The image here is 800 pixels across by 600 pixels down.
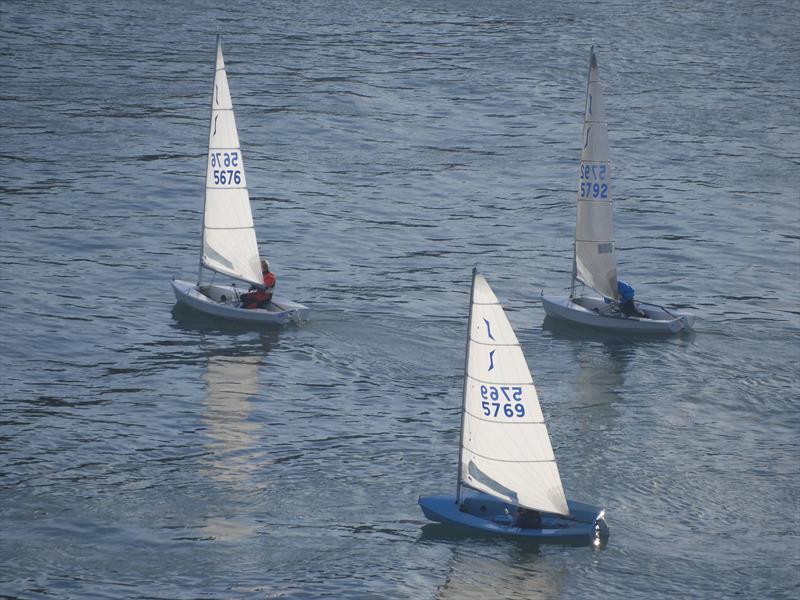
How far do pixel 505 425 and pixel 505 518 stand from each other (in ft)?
8.67

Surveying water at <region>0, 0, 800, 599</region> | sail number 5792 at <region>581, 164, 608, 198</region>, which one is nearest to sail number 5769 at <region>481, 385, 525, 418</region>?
water at <region>0, 0, 800, 599</region>

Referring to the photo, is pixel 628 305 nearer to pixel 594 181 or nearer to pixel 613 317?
pixel 613 317

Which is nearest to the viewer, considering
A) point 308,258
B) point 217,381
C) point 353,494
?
point 353,494

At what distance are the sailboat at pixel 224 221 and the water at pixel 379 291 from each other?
1.66 metres

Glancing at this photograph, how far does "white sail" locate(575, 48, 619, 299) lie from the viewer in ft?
192

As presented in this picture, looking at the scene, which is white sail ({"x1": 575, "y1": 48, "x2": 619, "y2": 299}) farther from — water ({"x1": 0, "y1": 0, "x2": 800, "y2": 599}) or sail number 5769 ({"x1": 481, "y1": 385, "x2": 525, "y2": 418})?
sail number 5769 ({"x1": 481, "y1": 385, "x2": 525, "y2": 418})

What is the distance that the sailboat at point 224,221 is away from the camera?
2292 inches

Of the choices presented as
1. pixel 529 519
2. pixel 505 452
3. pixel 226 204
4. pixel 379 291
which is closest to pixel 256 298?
pixel 226 204

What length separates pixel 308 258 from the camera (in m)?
67.8

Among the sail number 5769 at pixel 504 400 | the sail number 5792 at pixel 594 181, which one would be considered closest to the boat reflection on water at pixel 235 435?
the sail number 5769 at pixel 504 400

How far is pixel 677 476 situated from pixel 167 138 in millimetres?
46788

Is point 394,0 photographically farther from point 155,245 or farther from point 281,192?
point 155,245

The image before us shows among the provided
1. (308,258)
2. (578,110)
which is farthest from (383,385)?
(578,110)

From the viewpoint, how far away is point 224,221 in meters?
59.2
